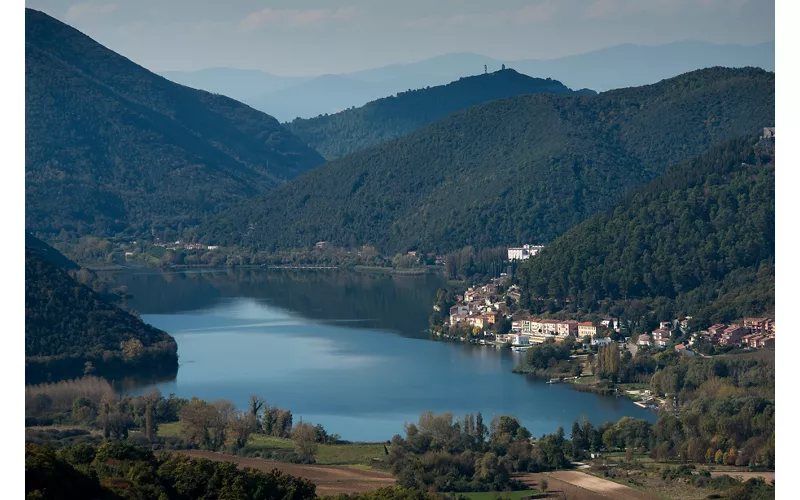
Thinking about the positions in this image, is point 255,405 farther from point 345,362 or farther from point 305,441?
point 345,362

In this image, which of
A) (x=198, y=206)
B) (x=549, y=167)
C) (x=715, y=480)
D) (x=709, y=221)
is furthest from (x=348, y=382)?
(x=198, y=206)

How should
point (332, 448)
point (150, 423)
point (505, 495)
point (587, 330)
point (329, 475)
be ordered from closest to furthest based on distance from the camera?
point (505, 495)
point (329, 475)
point (332, 448)
point (150, 423)
point (587, 330)

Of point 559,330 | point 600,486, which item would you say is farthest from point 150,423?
point 559,330

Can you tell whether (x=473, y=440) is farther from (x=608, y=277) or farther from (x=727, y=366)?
(x=608, y=277)

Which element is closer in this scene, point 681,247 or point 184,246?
point 681,247

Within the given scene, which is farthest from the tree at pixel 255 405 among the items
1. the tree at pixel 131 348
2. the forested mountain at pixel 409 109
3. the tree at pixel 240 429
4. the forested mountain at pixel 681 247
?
the forested mountain at pixel 409 109

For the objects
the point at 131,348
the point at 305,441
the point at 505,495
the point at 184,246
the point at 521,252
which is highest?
the point at 184,246

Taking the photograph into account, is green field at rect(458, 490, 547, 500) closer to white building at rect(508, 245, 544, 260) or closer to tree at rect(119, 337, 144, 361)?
tree at rect(119, 337, 144, 361)
